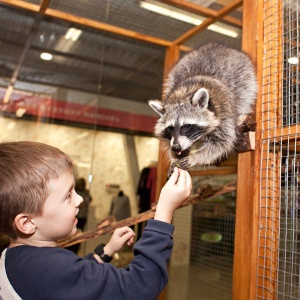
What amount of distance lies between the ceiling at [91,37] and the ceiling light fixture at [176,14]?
29mm

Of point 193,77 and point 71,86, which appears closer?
point 193,77

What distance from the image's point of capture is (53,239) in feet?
2.80

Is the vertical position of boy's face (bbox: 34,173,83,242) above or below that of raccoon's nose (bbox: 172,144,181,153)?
below

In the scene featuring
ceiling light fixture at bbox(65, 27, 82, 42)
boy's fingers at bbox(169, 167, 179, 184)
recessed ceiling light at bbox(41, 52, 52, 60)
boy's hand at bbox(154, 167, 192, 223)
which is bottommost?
boy's hand at bbox(154, 167, 192, 223)

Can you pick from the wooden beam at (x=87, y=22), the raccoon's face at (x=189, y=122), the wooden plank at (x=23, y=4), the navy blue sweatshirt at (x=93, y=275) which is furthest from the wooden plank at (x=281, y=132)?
the wooden plank at (x=23, y=4)

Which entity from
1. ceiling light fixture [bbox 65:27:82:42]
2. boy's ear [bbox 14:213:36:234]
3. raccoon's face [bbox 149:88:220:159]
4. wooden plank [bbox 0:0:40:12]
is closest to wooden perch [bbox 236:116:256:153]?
raccoon's face [bbox 149:88:220:159]

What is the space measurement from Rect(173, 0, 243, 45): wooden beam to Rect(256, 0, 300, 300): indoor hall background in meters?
0.57

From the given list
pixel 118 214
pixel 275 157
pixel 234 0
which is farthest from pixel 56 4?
pixel 118 214

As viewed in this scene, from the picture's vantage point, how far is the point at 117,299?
74 cm

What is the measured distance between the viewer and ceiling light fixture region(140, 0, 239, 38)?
1944 millimetres

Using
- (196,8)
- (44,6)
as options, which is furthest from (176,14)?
(44,6)

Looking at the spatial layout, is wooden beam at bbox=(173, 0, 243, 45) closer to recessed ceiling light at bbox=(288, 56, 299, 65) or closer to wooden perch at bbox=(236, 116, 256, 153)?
recessed ceiling light at bbox=(288, 56, 299, 65)

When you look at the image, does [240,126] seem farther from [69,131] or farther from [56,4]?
[69,131]

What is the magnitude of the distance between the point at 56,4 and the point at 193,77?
103 centimetres
